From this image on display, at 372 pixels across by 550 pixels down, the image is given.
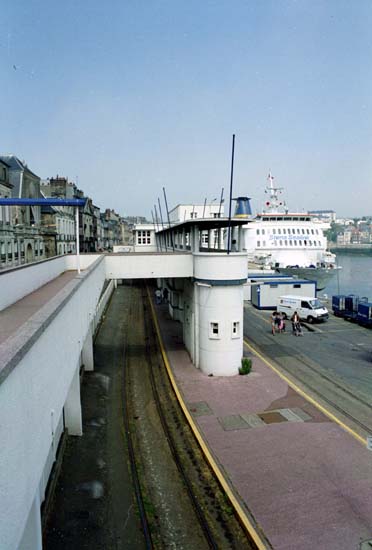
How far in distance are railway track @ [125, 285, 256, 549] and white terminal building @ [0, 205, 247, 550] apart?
229 cm

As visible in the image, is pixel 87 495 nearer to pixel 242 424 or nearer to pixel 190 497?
pixel 190 497

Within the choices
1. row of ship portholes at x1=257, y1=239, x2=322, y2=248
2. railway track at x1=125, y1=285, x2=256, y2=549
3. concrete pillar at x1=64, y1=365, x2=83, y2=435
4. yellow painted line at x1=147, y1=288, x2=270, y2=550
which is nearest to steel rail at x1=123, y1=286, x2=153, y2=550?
railway track at x1=125, y1=285, x2=256, y2=549

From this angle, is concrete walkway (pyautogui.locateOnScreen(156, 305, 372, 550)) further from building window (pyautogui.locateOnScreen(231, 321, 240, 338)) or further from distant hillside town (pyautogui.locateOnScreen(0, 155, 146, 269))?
distant hillside town (pyautogui.locateOnScreen(0, 155, 146, 269))

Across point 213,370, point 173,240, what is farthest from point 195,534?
point 173,240

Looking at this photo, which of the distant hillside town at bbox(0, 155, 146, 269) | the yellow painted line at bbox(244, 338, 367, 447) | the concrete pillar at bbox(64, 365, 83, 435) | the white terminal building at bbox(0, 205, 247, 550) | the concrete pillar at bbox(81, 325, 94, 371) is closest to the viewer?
the white terminal building at bbox(0, 205, 247, 550)

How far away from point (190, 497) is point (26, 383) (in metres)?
6.85

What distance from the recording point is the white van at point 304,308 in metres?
28.7

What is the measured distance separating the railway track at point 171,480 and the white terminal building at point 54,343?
2286 mm

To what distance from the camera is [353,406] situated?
14164mm

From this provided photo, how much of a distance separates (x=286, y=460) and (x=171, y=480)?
3.12m

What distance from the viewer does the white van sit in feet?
94.2

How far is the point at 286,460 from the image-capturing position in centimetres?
1056

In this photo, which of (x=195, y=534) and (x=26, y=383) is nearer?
(x=26, y=383)

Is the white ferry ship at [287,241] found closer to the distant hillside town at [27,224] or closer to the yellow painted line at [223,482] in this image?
the distant hillside town at [27,224]
